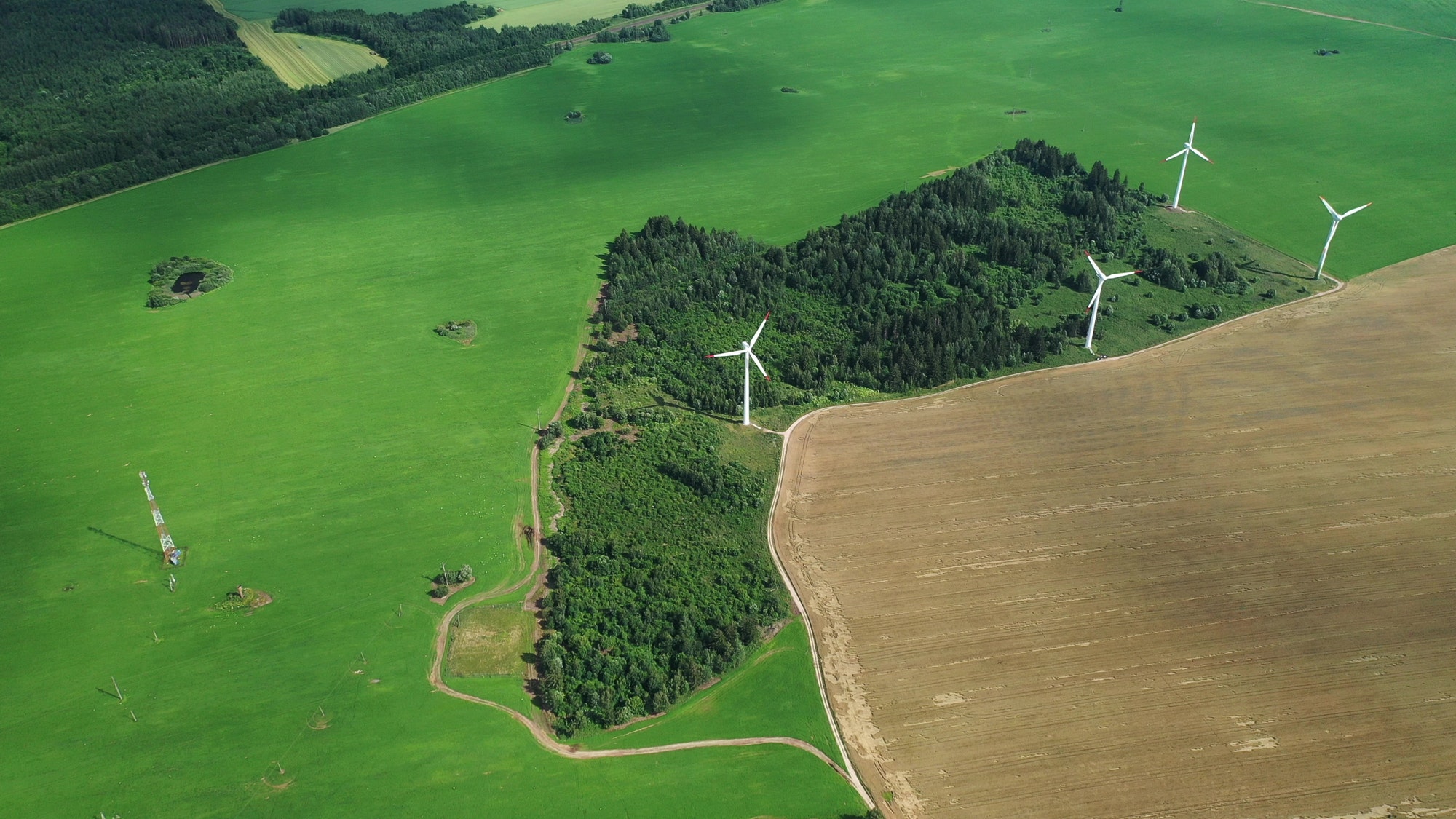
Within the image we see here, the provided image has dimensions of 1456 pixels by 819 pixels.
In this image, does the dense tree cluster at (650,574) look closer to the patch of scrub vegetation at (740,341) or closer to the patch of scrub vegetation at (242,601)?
the patch of scrub vegetation at (740,341)

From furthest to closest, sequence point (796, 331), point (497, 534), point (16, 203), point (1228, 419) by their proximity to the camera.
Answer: point (16, 203) → point (796, 331) → point (1228, 419) → point (497, 534)

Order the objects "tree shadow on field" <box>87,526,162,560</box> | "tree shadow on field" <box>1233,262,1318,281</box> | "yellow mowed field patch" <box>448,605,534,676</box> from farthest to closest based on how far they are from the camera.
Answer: "tree shadow on field" <box>1233,262,1318,281</box> → "tree shadow on field" <box>87,526,162,560</box> → "yellow mowed field patch" <box>448,605,534,676</box>

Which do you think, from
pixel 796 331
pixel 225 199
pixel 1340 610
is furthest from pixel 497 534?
pixel 225 199

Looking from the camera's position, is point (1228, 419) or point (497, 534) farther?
point (1228, 419)

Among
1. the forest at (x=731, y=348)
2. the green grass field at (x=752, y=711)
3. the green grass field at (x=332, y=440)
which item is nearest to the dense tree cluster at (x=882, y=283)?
the forest at (x=731, y=348)

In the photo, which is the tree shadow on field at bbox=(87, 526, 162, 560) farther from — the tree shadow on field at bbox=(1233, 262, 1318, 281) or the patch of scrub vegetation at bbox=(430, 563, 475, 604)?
the tree shadow on field at bbox=(1233, 262, 1318, 281)

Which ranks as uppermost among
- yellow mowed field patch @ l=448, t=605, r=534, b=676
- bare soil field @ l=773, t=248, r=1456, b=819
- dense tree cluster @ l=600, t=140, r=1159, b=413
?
dense tree cluster @ l=600, t=140, r=1159, b=413

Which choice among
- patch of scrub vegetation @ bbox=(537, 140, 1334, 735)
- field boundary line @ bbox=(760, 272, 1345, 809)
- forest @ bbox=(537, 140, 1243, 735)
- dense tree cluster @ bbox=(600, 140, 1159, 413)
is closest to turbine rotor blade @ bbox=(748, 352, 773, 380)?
patch of scrub vegetation @ bbox=(537, 140, 1334, 735)

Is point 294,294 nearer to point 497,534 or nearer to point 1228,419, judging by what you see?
point 497,534
